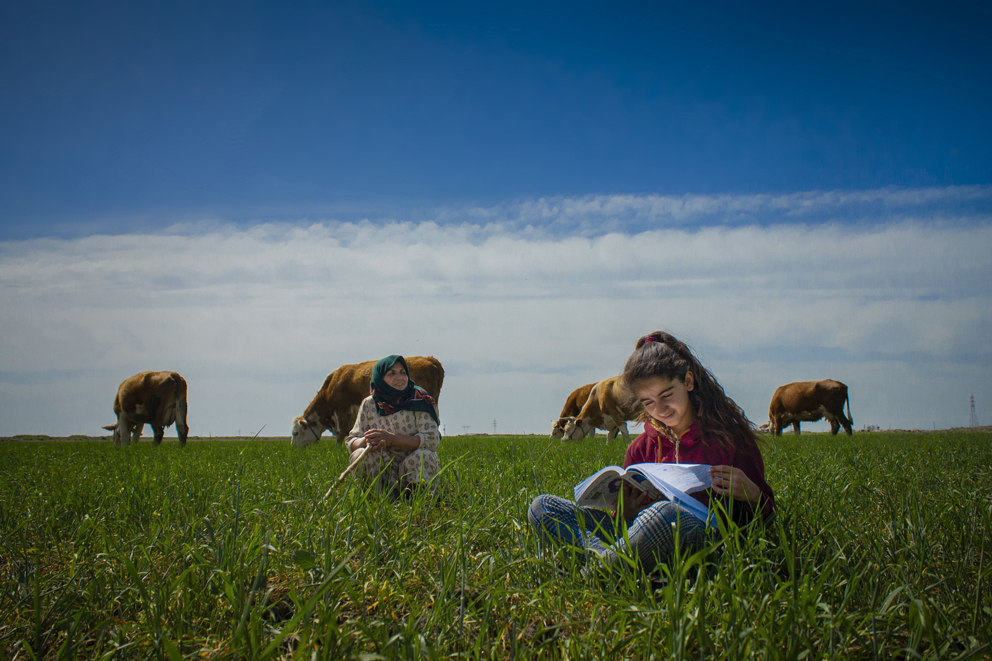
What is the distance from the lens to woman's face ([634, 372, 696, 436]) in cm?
287

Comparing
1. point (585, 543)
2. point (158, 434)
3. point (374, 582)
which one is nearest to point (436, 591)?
point (374, 582)

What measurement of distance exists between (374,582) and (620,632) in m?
0.97

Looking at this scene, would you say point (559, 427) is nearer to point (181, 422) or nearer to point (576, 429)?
point (576, 429)

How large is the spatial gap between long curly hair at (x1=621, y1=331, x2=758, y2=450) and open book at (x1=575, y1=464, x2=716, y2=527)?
0.42m

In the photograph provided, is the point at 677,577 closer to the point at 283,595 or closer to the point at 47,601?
the point at 283,595

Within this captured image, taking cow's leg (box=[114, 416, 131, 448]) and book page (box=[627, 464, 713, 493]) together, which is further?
cow's leg (box=[114, 416, 131, 448])

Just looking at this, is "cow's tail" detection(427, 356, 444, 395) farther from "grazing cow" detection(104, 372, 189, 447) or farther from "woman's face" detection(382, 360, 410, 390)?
"woman's face" detection(382, 360, 410, 390)

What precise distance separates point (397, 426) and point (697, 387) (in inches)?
116

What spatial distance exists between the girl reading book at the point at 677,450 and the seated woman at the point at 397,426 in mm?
2128

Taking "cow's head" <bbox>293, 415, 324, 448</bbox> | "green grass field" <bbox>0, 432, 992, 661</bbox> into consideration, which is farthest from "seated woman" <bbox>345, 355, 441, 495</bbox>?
"cow's head" <bbox>293, 415, 324, 448</bbox>

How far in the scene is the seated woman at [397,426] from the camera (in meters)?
4.78

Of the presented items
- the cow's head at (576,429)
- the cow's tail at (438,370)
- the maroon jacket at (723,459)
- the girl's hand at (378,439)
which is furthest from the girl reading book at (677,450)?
the cow's head at (576,429)

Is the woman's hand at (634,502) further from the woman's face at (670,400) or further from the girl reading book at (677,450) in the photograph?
the woman's face at (670,400)

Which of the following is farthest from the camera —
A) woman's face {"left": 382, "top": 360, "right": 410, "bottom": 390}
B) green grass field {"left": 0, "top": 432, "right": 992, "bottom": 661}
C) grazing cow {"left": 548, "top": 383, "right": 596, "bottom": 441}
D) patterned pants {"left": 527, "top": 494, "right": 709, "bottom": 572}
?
grazing cow {"left": 548, "top": 383, "right": 596, "bottom": 441}
